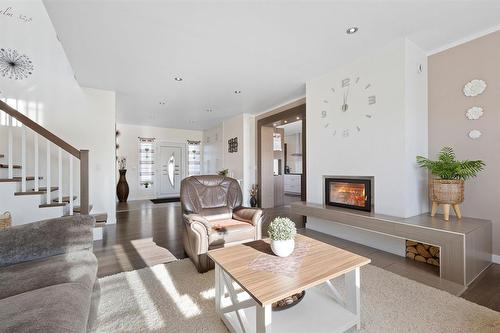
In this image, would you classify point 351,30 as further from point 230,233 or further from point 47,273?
point 47,273

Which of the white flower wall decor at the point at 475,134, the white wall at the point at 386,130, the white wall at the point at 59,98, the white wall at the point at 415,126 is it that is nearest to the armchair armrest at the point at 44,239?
the white wall at the point at 59,98

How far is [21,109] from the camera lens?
11.2 ft

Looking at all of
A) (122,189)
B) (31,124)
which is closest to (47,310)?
(31,124)

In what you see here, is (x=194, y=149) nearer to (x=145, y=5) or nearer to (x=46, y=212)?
(x=46, y=212)

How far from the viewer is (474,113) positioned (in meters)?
2.53

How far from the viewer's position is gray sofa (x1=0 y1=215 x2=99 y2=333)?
3.00ft

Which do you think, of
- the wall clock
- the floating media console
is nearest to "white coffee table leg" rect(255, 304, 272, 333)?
the floating media console

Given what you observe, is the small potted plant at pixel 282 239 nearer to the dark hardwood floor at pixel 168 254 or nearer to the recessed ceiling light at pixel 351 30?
the dark hardwood floor at pixel 168 254

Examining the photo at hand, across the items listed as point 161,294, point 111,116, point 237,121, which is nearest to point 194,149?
point 237,121

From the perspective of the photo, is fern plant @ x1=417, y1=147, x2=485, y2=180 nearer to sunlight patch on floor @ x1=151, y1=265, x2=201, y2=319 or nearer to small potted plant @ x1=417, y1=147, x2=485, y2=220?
small potted plant @ x1=417, y1=147, x2=485, y2=220

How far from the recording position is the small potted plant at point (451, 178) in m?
2.30

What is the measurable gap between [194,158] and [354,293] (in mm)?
7931

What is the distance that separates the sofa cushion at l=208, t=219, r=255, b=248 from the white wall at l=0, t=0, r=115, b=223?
2888 mm

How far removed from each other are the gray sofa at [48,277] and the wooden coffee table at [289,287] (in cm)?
77
